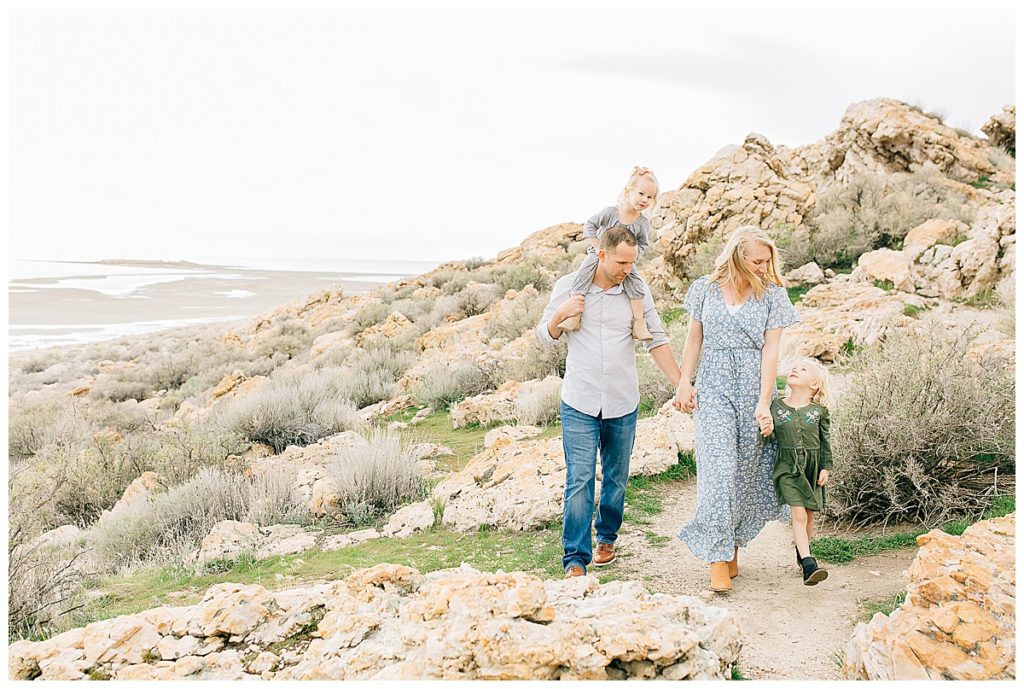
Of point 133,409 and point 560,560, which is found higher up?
point 560,560

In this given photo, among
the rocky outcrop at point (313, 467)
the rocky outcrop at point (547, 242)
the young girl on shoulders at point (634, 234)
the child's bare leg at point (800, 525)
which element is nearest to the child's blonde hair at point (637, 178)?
the young girl on shoulders at point (634, 234)

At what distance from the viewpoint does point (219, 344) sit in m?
21.0

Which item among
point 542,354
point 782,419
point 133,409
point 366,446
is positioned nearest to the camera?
point 782,419

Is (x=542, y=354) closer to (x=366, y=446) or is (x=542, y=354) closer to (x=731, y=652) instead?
(x=366, y=446)

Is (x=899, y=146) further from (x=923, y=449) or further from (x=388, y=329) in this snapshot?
(x=923, y=449)

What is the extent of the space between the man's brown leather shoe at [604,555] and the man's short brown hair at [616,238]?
1.90 meters

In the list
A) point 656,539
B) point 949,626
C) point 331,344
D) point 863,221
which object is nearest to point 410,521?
point 656,539

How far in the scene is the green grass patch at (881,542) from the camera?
14.6 ft

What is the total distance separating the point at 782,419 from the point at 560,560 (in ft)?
5.42

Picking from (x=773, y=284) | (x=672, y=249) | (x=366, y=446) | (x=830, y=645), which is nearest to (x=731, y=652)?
(x=830, y=645)

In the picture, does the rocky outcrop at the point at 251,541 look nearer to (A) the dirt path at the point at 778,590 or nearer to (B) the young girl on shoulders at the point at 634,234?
(A) the dirt path at the point at 778,590

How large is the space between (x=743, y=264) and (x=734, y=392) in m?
0.73

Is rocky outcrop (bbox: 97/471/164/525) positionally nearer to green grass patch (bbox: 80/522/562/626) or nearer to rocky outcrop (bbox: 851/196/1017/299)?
green grass patch (bbox: 80/522/562/626)

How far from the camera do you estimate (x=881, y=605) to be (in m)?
3.70
